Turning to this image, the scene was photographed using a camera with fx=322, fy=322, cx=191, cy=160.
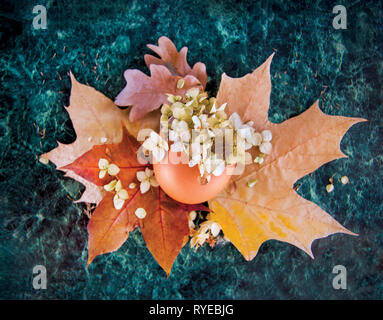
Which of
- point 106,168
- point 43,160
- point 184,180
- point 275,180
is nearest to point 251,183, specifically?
point 275,180

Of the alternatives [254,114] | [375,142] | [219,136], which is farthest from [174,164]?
[375,142]

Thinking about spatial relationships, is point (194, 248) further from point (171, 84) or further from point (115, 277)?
point (171, 84)

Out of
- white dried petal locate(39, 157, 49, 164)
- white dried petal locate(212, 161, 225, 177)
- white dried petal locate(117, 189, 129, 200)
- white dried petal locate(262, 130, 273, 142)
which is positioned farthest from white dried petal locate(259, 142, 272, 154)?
white dried petal locate(39, 157, 49, 164)

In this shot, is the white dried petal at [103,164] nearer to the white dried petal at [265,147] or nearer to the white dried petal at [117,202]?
the white dried petal at [117,202]

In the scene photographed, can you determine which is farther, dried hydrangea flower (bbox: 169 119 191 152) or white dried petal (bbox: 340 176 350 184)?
white dried petal (bbox: 340 176 350 184)

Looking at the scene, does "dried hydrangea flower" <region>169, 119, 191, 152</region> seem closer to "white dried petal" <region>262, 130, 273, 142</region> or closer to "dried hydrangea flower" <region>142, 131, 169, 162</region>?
"dried hydrangea flower" <region>142, 131, 169, 162</region>

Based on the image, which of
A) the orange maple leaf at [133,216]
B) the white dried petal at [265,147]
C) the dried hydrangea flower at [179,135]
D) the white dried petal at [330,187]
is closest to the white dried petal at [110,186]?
the orange maple leaf at [133,216]
